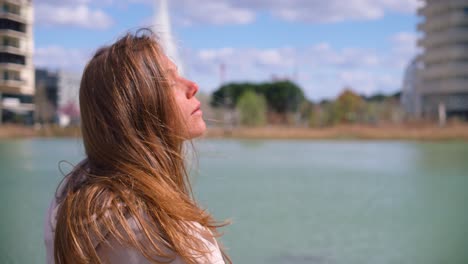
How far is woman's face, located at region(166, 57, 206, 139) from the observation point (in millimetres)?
843

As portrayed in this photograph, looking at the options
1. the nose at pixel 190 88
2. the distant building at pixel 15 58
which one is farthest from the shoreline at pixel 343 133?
Answer: the nose at pixel 190 88

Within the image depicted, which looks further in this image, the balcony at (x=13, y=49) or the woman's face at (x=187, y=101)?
the balcony at (x=13, y=49)

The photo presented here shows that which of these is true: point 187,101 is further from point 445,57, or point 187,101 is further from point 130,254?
point 445,57

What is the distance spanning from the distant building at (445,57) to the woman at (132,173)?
3316 cm

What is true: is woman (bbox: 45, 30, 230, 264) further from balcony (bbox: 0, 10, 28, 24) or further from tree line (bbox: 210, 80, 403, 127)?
balcony (bbox: 0, 10, 28, 24)

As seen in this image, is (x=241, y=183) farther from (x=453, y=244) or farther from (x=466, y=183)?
(x=453, y=244)

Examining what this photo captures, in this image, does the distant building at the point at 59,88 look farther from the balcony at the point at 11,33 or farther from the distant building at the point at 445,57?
the distant building at the point at 445,57

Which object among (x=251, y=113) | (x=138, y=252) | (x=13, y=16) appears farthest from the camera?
(x=251, y=113)

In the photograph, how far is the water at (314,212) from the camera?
367 cm

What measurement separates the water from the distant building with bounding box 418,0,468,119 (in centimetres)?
2435

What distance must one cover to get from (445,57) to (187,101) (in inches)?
1322

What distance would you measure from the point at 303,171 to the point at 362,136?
1458 centimetres

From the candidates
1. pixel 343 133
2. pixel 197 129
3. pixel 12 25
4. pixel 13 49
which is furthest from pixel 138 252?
pixel 12 25

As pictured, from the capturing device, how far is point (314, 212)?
5297 mm
